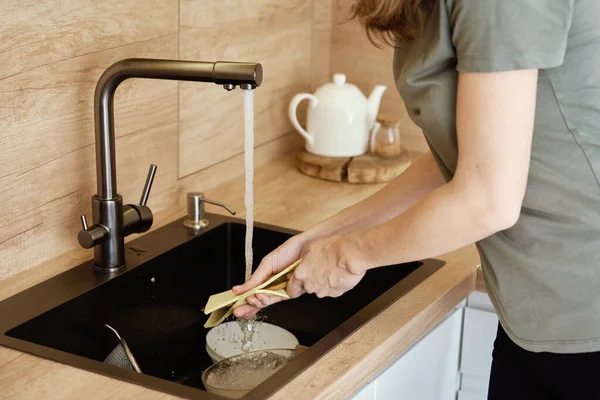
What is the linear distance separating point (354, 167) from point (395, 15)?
0.94 metres

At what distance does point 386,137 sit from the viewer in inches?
82.7

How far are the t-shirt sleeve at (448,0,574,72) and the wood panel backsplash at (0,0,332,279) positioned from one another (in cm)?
71

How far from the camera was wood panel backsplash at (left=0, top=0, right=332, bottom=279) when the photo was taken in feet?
4.57

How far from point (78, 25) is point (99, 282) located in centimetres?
42

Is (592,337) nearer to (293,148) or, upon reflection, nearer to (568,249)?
(568,249)

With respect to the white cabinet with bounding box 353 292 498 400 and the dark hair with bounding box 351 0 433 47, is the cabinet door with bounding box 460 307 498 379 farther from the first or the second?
the dark hair with bounding box 351 0 433 47

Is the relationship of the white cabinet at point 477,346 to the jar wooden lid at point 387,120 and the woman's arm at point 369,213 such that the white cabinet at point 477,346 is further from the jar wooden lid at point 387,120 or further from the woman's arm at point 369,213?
the jar wooden lid at point 387,120

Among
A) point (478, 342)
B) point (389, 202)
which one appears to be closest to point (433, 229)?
point (389, 202)

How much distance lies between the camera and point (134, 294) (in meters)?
1.50

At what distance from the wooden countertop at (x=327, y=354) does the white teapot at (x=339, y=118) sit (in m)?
0.17

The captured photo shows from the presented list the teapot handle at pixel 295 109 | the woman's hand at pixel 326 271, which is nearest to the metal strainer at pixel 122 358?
the woman's hand at pixel 326 271

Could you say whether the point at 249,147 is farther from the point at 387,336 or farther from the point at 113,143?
the point at 387,336

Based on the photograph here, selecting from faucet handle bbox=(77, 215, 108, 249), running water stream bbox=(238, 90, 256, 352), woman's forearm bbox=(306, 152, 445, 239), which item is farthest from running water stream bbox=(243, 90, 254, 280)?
faucet handle bbox=(77, 215, 108, 249)

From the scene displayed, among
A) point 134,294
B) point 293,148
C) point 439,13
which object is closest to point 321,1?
point 293,148
